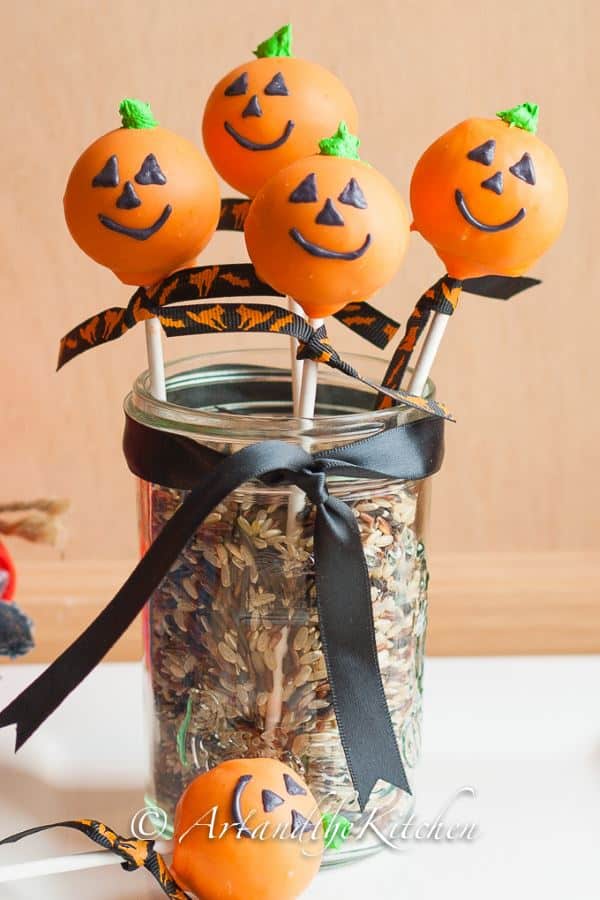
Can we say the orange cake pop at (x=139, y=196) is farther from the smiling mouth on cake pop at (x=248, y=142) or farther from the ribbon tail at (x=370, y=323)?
the ribbon tail at (x=370, y=323)

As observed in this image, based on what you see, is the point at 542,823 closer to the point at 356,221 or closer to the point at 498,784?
the point at 498,784

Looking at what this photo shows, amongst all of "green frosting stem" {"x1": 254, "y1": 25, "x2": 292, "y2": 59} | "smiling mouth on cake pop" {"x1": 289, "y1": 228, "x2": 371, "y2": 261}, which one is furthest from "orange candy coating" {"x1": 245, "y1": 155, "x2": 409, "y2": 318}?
"green frosting stem" {"x1": 254, "y1": 25, "x2": 292, "y2": 59}

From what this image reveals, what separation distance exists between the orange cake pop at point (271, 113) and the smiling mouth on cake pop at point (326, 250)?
92 mm

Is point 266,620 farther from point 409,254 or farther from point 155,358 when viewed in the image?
point 409,254

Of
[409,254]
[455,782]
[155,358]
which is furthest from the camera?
[409,254]

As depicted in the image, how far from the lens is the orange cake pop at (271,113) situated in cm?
57

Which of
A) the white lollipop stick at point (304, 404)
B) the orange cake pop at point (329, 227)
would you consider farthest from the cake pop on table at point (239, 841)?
the orange cake pop at point (329, 227)

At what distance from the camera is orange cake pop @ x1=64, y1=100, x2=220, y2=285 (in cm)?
53

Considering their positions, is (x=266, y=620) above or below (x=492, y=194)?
below

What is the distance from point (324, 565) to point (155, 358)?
14 cm

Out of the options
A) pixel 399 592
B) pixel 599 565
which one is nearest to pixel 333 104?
pixel 399 592

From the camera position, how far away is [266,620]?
0.60 meters

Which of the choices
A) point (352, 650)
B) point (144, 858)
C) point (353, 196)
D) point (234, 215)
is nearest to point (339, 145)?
point (353, 196)

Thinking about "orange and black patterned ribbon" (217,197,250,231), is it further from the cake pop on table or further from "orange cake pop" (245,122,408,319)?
the cake pop on table
